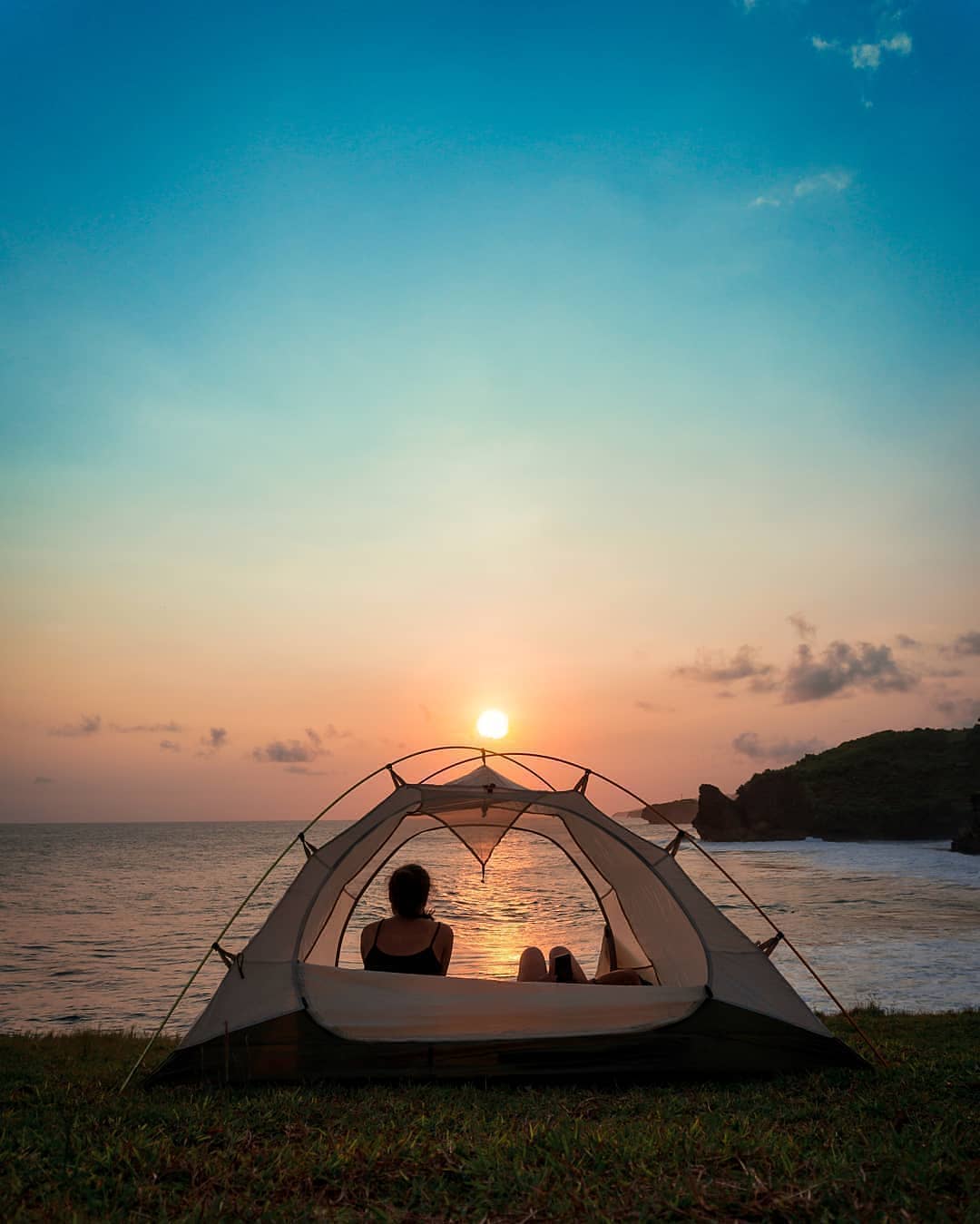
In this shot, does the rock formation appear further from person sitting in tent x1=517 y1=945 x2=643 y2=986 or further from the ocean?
person sitting in tent x1=517 y1=945 x2=643 y2=986

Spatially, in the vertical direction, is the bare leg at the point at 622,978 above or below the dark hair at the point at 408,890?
below

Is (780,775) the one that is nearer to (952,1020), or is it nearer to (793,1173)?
(952,1020)

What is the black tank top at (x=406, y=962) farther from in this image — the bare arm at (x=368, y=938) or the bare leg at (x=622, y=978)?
the bare leg at (x=622, y=978)

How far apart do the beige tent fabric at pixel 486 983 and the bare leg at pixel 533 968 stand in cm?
103

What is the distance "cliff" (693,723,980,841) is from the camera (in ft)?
292

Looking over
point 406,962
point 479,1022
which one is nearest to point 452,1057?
point 479,1022

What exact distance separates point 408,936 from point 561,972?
1.40m

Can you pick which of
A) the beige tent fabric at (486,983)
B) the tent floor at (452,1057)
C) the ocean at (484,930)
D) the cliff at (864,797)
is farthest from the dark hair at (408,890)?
the cliff at (864,797)

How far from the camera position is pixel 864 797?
312ft

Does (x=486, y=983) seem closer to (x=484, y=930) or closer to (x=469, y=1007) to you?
(x=469, y=1007)

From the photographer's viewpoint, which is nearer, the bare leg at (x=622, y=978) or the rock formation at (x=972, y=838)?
the bare leg at (x=622, y=978)

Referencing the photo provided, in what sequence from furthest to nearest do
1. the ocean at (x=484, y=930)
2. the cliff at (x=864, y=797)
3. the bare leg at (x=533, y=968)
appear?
the cliff at (x=864, y=797), the ocean at (x=484, y=930), the bare leg at (x=533, y=968)

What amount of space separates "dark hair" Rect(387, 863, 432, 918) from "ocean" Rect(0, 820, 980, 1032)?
21.0 feet

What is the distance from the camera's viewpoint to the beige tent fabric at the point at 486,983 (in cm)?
629
